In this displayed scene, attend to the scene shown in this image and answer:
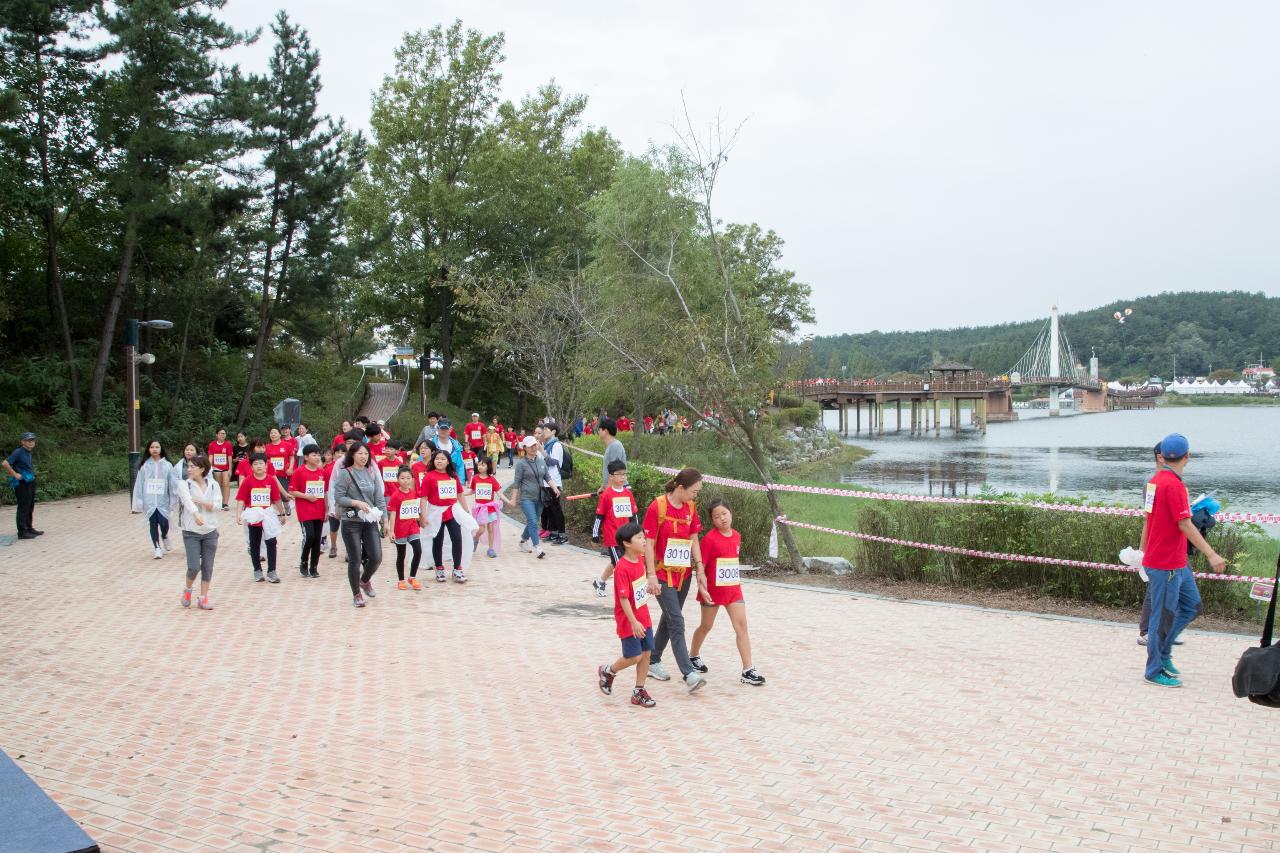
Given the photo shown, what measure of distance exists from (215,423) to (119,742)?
26826 millimetres

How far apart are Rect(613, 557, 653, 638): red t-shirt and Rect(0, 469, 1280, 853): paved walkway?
65cm

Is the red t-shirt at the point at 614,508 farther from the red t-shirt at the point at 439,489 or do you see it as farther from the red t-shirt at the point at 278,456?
the red t-shirt at the point at 278,456

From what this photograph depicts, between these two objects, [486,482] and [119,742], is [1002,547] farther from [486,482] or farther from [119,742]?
[119,742]

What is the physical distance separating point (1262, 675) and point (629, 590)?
3723 millimetres

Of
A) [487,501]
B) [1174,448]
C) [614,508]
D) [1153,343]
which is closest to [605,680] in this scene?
[614,508]

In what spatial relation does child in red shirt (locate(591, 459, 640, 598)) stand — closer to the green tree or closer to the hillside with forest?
the green tree

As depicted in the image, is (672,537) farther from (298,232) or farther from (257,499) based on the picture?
(298,232)

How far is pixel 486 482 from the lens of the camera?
43.1ft

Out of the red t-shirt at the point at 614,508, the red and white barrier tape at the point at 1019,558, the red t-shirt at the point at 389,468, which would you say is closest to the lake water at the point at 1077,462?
the red and white barrier tape at the point at 1019,558

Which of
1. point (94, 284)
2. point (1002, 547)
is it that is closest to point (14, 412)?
point (94, 284)

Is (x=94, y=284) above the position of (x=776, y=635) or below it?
above

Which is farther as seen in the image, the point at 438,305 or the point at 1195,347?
the point at 1195,347

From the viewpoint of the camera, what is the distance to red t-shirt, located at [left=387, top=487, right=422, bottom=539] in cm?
1130

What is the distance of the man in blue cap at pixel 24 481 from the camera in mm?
15594
